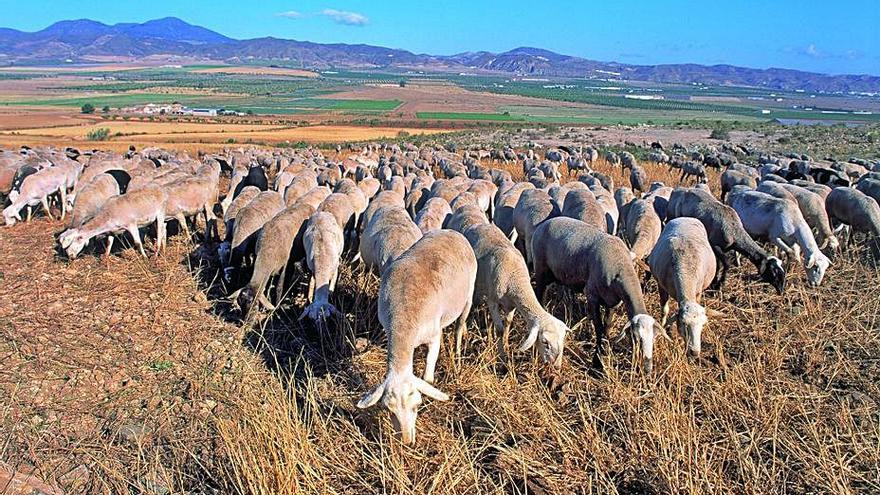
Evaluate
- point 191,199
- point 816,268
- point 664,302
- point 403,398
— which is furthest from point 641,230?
point 191,199

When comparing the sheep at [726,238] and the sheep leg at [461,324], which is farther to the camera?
the sheep at [726,238]

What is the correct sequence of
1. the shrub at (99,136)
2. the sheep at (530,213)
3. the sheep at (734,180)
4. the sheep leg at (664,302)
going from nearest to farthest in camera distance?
the sheep leg at (664,302) → the sheep at (530,213) → the sheep at (734,180) → the shrub at (99,136)

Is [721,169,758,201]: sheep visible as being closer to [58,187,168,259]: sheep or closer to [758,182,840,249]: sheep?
[758,182,840,249]: sheep

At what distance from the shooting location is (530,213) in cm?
1196

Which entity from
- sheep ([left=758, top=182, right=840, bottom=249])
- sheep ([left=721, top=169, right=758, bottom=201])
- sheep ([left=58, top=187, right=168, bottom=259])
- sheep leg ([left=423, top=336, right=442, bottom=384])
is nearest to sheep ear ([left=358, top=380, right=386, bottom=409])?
sheep leg ([left=423, top=336, right=442, bottom=384])

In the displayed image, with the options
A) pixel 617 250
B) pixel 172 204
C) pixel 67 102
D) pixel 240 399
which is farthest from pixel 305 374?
pixel 67 102

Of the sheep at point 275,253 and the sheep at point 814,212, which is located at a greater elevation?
the sheep at point 814,212

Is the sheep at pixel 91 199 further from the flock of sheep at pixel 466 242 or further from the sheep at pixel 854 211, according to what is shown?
the sheep at pixel 854 211

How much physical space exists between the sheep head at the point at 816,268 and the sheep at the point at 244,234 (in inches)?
390

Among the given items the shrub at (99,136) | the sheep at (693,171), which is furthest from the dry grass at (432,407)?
the shrub at (99,136)

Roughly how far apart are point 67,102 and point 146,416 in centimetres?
13009

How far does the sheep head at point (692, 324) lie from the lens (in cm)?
745

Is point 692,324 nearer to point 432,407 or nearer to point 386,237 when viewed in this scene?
point 432,407

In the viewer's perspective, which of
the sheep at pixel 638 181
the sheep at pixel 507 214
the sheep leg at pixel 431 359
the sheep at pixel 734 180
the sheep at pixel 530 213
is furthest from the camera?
the sheep at pixel 638 181
